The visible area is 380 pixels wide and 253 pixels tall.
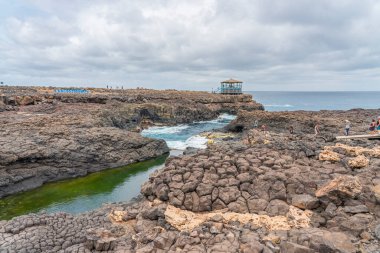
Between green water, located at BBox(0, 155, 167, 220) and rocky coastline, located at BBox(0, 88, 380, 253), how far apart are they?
6.53 meters

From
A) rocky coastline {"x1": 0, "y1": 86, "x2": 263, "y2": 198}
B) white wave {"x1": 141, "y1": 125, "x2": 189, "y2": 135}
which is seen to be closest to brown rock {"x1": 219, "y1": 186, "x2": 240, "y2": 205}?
rocky coastline {"x1": 0, "y1": 86, "x2": 263, "y2": 198}

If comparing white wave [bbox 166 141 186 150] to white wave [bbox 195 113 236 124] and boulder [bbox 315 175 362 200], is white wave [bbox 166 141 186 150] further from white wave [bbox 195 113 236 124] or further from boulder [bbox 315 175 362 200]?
boulder [bbox 315 175 362 200]

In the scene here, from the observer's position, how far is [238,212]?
12.8 meters

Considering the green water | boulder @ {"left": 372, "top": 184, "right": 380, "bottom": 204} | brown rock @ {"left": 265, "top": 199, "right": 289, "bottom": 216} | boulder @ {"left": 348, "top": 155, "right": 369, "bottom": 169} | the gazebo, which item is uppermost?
the gazebo

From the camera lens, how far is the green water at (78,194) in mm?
21094

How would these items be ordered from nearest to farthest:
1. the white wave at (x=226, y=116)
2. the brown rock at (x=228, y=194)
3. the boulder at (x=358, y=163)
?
the brown rock at (x=228, y=194) → the boulder at (x=358, y=163) → the white wave at (x=226, y=116)

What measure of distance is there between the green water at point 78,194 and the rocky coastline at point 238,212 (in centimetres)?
653

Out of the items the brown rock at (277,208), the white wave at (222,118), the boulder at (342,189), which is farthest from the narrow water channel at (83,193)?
the white wave at (222,118)

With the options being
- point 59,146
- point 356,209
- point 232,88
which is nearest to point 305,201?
point 356,209

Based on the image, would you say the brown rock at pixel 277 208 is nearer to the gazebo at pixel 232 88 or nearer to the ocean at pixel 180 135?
the ocean at pixel 180 135

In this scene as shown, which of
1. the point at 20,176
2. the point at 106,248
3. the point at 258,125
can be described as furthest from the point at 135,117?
the point at 106,248

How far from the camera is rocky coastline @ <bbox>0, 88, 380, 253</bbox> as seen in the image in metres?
10.5

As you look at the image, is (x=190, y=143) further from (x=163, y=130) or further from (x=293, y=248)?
(x=293, y=248)

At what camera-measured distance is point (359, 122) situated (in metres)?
39.5
